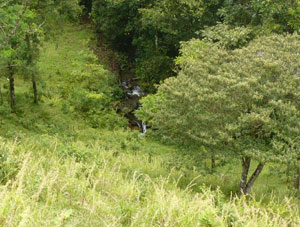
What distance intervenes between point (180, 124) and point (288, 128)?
9.11 feet

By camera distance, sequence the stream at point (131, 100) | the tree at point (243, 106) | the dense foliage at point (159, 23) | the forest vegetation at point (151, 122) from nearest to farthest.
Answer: the forest vegetation at point (151, 122) → the tree at point (243, 106) → the dense foliage at point (159, 23) → the stream at point (131, 100)

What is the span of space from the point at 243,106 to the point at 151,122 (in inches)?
115

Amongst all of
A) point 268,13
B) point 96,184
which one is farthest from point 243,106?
point 268,13

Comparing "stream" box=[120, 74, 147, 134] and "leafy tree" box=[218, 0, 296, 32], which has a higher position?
"leafy tree" box=[218, 0, 296, 32]

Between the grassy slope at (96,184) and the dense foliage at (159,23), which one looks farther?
the dense foliage at (159,23)

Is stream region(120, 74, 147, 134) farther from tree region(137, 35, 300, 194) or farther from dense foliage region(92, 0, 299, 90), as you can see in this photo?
tree region(137, 35, 300, 194)

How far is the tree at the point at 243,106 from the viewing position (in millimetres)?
8211

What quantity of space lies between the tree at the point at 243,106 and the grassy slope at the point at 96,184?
49.3 inches

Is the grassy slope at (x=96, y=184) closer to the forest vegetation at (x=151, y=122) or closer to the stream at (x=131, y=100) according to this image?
the forest vegetation at (x=151, y=122)

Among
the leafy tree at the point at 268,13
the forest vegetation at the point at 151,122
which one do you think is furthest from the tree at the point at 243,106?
the leafy tree at the point at 268,13

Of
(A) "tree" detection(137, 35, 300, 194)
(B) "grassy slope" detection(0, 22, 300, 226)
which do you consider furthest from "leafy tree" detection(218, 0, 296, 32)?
(B) "grassy slope" detection(0, 22, 300, 226)

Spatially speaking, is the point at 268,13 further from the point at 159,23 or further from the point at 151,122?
the point at 151,122

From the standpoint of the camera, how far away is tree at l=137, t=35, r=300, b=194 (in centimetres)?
821

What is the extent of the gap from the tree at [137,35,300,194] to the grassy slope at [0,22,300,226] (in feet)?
4.11
